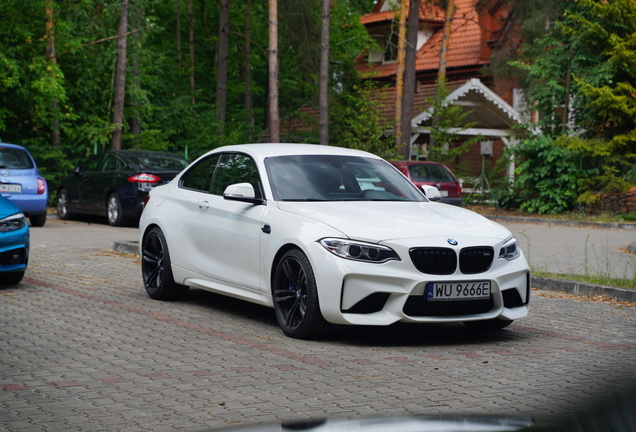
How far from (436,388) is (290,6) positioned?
35812 millimetres

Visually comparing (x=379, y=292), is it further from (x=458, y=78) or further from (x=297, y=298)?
(x=458, y=78)

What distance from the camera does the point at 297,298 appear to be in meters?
7.76

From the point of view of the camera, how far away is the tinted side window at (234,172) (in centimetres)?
887

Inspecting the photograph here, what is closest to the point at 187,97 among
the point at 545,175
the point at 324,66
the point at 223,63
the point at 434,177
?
the point at 223,63

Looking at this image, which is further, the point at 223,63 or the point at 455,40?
the point at 455,40

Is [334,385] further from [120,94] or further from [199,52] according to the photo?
[199,52]

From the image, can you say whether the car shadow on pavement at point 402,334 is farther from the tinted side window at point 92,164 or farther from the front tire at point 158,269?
the tinted side window at point 92,164

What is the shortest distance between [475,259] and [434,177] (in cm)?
1925

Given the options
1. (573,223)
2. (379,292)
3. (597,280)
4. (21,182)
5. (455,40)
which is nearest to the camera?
(379,292)

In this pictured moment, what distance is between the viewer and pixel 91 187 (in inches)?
924

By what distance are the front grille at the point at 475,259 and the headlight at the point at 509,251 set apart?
0.61ft

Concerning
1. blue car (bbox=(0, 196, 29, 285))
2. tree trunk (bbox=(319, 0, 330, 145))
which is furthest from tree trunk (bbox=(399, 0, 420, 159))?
blue car (bbox=(0, 196, 29, 285))

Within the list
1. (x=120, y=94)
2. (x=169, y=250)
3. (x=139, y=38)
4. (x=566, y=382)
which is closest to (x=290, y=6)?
(x=139, y=38)

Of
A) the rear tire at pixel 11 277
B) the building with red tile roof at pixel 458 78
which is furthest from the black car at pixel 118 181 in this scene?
the building with red tile roof at pixel 458 78
